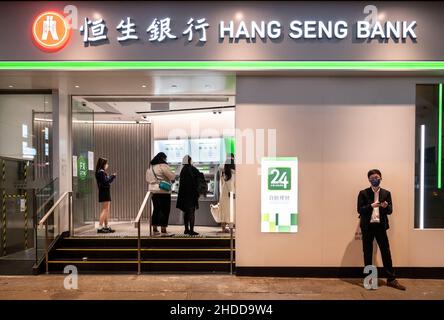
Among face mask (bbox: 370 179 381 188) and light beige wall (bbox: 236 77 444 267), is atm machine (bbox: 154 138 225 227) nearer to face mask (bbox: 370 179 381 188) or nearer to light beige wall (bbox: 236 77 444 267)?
light beige wall (bbox: 236 77 444 267)

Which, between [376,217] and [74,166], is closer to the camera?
[376,217]

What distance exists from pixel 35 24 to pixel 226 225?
16.8 ft

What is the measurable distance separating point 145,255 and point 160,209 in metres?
1.21

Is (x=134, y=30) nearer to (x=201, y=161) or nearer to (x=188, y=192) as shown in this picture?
(x=188, y=192)

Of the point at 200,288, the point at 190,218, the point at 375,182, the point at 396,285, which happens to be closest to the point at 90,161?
the point at 190,218

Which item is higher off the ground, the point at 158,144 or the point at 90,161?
the point at 158,144

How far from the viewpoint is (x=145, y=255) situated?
6.88 m

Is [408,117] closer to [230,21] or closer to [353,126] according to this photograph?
[353,126]

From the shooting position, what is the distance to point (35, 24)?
20.5 feet

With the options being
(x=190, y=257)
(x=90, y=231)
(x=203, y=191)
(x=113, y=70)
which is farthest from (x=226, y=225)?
(x=113, y=70)

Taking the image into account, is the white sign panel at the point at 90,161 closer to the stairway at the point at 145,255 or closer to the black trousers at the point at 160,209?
the black trousers at the point at 160,209

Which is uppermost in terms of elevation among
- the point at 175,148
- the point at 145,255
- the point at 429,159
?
the point at 175,148

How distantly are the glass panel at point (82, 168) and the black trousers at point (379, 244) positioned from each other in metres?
5.23

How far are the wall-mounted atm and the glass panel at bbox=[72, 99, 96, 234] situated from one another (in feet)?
6.99
